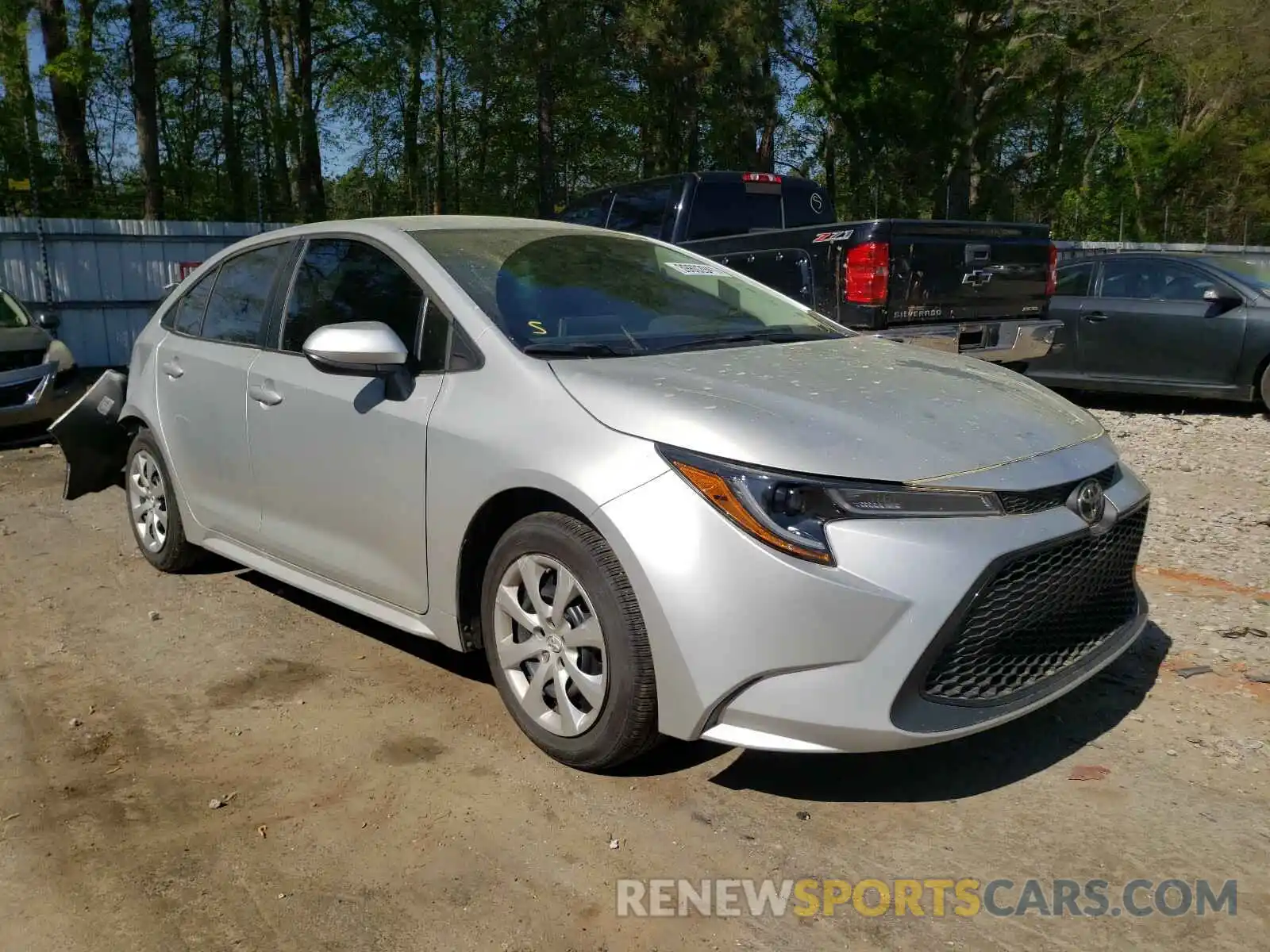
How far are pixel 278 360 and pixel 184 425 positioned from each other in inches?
34.4

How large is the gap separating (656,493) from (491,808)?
1.05 meters

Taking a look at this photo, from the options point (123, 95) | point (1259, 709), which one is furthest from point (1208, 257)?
point (123, 95)

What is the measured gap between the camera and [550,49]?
22.3m

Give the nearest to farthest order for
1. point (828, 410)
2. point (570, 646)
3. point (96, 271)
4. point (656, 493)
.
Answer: point (656, 493) < point (828, 410) < point (570, 646) < point (96, 271)

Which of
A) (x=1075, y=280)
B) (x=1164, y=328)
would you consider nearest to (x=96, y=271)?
(x=1075, y=280)

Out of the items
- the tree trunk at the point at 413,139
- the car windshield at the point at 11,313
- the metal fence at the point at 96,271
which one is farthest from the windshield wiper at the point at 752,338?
the tree trunk at the point at 413,139

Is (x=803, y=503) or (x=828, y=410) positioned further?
(x=828, y=410)

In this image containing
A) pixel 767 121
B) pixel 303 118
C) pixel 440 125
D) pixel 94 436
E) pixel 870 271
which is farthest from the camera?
pixel 440 125

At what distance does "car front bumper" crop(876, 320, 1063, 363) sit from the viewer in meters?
7.18

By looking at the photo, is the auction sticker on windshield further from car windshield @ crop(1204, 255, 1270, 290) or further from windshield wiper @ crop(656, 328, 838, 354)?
car windshield @ crop(1204, 255, 1270, 290)

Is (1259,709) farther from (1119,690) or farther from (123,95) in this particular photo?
(123,95)

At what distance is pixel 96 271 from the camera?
14.7 meters

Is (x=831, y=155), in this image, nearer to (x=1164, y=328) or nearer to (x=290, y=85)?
(x=290, y=85)

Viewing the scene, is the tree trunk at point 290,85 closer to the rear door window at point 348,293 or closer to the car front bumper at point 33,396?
the car front bumper at point 33,396
